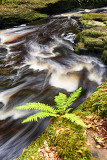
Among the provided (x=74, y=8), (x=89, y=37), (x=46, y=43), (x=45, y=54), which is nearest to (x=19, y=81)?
(x=45, y=54)

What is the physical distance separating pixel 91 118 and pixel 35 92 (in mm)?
2579

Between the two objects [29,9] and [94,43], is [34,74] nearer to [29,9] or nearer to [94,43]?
[94,43]

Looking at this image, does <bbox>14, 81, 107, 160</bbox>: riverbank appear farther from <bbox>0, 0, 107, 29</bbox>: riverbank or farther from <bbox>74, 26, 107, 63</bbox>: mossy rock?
<bbox>0, 0, 107, 29</bbox>: riverbank

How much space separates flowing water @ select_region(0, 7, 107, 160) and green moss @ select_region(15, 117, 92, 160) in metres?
0.75

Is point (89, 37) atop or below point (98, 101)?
atop

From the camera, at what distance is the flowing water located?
3.47m

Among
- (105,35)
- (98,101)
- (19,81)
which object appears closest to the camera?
(98,101)

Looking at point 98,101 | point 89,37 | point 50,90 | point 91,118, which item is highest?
point 89,37

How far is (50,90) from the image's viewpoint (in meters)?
5.05

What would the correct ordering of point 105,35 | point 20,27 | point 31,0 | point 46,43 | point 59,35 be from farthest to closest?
point 31,0, point 20,27, point 59,35, point 46,43, point 105,35

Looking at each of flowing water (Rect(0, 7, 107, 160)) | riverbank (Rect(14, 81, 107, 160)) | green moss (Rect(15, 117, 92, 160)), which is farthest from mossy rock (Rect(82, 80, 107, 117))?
flowing water (Rect(0, 7, 107, 160))

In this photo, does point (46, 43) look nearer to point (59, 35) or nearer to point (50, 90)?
point (59, 35)

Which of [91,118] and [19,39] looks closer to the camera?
[91,118]

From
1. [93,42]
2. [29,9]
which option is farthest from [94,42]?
[29,9]
